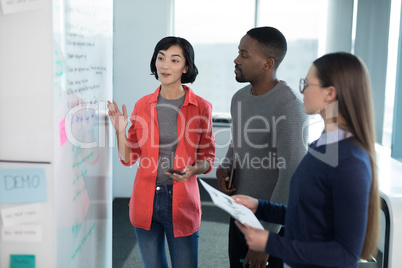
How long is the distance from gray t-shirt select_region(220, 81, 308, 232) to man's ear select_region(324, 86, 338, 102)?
40cm

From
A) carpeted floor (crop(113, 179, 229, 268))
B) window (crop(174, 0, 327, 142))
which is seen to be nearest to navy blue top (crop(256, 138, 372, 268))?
carpeted floor (crop(113, 179, 229, 268))

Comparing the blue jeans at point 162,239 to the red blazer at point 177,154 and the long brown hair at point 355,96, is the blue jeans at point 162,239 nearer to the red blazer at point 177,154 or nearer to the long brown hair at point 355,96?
the red blazer at point 177,154

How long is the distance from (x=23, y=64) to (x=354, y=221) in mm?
1015

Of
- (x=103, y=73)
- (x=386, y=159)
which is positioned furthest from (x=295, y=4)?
(x=103, y=73)

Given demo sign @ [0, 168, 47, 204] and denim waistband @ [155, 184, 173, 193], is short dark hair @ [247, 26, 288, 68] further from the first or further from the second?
demo sign @ [0, 168, 47, 204]

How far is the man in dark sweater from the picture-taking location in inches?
64.2

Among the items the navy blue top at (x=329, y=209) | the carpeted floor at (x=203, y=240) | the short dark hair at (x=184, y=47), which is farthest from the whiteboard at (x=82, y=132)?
the carpeted floor at (x=203, y=240)

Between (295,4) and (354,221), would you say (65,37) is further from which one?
(295,4)

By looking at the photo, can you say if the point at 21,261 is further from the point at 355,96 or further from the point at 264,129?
the point at 355,96

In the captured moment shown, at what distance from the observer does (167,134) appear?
1.90m

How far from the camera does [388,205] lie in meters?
1.68

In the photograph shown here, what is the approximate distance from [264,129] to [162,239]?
71 cm

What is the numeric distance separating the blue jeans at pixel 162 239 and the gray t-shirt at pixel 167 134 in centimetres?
7

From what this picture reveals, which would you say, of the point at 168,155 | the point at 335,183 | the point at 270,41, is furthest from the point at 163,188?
the point at 335,183
